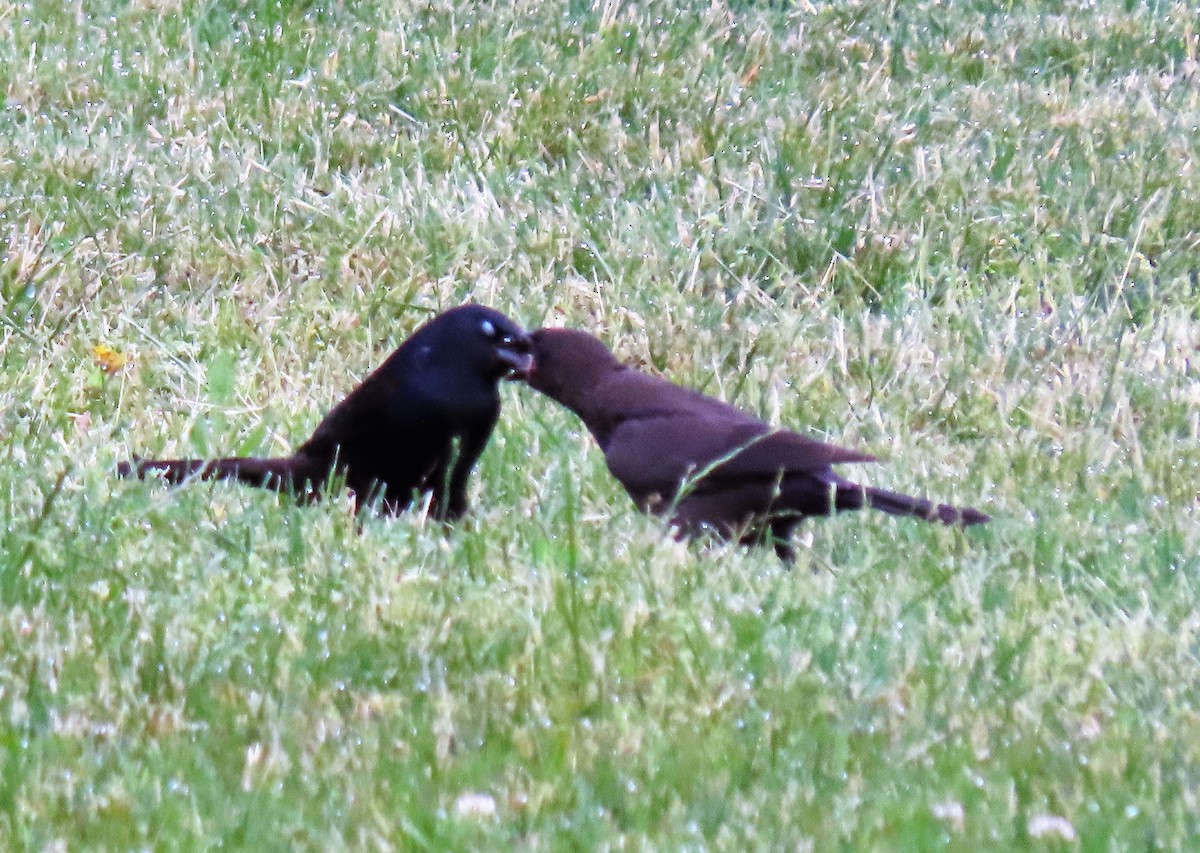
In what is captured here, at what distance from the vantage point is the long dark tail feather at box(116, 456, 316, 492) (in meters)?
5.27

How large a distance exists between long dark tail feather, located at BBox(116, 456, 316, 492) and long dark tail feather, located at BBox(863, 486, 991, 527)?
59.7 inches

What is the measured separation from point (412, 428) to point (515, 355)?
1.29 ft

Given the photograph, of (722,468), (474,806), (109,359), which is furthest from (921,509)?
(109,359)

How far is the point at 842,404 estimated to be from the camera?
6.33 metres

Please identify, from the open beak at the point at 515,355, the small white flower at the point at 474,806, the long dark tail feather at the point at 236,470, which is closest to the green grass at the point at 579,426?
the small white flower at the point at 474,806

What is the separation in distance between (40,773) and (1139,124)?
6.65 m

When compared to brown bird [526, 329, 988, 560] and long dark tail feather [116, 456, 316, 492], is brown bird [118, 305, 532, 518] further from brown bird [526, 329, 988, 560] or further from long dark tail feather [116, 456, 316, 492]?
brown bird [526, 329, 988, 560]

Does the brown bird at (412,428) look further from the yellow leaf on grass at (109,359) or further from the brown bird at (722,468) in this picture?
the yellow leaf on grass at (109,359)

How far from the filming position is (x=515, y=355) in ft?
18.5

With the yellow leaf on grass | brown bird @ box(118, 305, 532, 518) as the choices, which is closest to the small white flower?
brown bird @ box(118, 305, 532, 518)

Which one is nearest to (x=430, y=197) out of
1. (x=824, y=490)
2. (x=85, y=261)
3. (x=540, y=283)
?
(x=540, y=283)

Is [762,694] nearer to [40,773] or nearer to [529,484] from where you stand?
[40,773]

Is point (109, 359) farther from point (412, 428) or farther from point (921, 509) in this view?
point (921, 509)

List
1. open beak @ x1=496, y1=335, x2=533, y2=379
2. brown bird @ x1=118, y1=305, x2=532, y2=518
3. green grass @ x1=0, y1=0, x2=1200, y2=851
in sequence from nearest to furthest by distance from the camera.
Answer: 1. green grass @ x1=0, y1=0, x2=1200, y2=851
2. brown bird @ x1=118, y1=305, x2=532, y2=518
3. open beak @ x1=496, y1=335, x2=533, y2=379
